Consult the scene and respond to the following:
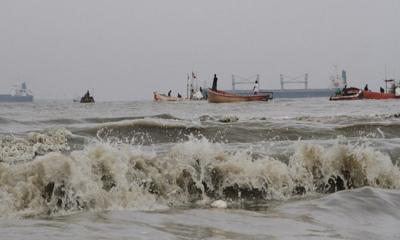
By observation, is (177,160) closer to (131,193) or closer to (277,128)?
(131,193)

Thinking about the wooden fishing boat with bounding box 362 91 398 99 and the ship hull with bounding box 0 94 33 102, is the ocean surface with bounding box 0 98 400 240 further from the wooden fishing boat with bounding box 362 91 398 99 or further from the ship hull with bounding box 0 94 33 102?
the ship hull with bounding box 0 94 33 102

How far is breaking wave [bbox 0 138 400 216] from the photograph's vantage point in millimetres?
4945

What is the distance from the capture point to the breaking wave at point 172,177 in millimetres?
4945

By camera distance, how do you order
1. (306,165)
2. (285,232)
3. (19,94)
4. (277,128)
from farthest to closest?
(19,94), (277,128), (306,165), (285,232)

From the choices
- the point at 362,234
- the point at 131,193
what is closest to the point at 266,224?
the point at 362,234

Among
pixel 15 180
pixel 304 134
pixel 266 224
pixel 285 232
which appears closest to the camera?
pixel 285 232

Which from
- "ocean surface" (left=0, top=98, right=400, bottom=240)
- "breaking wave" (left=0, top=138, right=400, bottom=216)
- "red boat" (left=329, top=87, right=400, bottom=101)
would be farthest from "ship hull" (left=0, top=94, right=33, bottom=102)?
"breaking wave" (left=0, top=138, right=400, bottom=216)

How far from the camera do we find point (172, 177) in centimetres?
595

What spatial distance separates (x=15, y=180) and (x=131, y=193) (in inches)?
41.1

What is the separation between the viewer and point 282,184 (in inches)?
247

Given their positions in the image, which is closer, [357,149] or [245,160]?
[245,160]

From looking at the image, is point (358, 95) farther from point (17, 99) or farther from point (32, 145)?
point (17, 99)

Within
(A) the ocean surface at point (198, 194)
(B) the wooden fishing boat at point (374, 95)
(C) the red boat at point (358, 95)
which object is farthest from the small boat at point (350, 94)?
(A) the ocean surface at point (198, 194)

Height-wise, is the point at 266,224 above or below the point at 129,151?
below
